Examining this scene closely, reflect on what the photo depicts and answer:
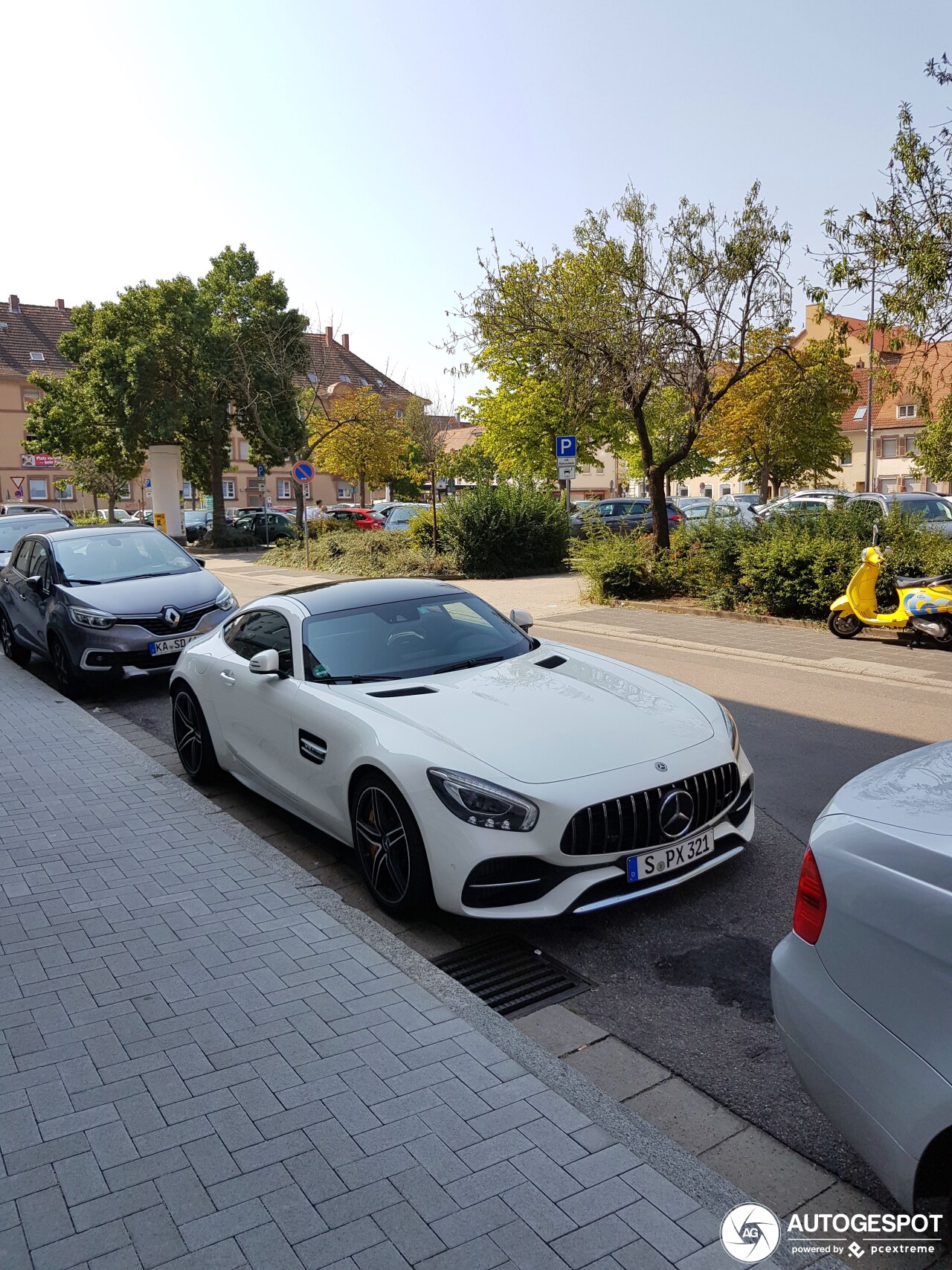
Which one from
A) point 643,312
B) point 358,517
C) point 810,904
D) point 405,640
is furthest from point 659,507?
point 358,517

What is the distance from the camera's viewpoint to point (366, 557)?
25047mm

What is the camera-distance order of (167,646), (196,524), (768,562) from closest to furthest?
(167,646), (768,562), (196,524)

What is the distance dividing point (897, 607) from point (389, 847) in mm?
9808

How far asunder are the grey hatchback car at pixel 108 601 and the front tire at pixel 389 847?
5525 mm

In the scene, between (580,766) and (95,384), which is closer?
(580,766)

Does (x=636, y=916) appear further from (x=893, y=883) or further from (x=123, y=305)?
(x=123, y=305)

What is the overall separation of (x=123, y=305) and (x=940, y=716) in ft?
114

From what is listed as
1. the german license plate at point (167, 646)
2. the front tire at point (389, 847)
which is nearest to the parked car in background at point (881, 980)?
the front tire at point (389, 847)

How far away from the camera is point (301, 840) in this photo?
5859 mm

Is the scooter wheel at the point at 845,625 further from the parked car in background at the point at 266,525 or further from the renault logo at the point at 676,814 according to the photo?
the parked car in background at the point at 266,525

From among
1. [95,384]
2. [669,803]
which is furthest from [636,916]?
[95,384]

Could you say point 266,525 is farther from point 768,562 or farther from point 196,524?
point 768,562

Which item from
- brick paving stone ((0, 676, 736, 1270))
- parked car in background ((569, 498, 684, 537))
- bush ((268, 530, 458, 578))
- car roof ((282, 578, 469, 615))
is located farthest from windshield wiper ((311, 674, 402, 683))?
parked car in background ((569, 498, 684, 537))

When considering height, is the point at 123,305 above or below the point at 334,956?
above
